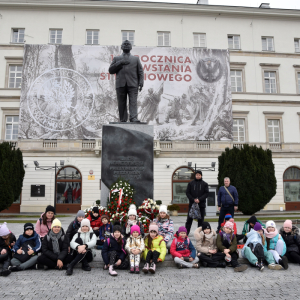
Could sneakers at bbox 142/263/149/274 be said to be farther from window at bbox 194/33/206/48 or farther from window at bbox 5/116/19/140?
window at bbox 194/33/206/48

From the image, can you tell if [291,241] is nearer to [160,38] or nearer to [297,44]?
[160,38]

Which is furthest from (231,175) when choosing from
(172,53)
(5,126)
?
(5,126)

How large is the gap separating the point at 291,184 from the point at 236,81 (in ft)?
29.8

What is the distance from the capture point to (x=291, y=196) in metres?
23.8

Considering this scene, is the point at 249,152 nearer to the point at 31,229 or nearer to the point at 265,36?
the point at 265,36

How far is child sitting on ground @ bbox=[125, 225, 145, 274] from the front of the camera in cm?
514

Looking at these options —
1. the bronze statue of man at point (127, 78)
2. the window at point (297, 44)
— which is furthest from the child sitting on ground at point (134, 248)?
the window at point (297, 44)

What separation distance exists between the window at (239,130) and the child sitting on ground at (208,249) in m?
18.9

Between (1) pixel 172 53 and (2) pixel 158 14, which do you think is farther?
(2) pixel 158 14

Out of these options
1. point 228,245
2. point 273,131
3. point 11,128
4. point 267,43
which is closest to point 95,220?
point 228,245

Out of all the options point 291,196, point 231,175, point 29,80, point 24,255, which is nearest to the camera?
point 24,255

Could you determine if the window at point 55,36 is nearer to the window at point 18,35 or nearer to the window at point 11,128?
the window at point 18,35

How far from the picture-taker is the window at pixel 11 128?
2264 centimetres

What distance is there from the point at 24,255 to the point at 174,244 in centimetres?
262
